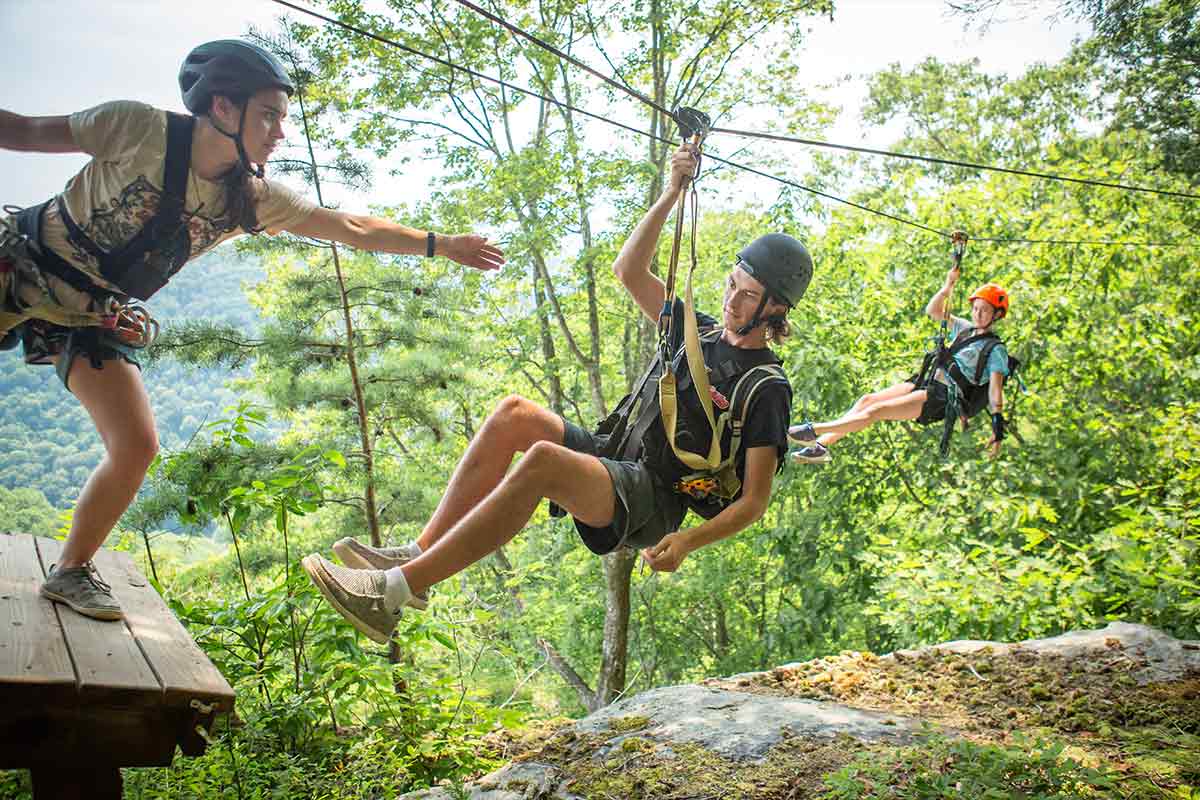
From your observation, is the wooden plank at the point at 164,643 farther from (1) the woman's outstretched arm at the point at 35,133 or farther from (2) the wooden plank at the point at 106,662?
(1) the woman's outstretched arm at the point at 35,133

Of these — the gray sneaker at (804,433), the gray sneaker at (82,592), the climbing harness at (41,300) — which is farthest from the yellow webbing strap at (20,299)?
the gray sneaker at (804,433)

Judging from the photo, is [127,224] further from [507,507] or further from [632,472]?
[632,472]

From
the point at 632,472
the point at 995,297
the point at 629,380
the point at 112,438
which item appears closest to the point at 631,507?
the point at 632,472

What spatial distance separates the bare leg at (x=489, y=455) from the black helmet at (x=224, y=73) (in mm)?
1230

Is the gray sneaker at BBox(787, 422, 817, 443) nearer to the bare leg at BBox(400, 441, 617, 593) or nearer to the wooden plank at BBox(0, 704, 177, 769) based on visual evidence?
the bare leg at BBox(400, 441, 617, 593)

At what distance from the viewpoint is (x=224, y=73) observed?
2.49 meters

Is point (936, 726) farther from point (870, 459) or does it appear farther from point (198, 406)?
point (198, 406)

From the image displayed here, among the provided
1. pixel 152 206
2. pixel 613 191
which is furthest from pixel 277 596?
pixel 613 191

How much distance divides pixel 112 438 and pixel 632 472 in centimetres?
165

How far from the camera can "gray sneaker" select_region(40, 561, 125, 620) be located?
2.80 meters

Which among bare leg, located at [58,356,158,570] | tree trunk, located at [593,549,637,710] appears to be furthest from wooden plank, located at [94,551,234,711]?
tree trunk, located at [593,549,637,710]

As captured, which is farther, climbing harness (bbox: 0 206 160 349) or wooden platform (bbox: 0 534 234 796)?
climbing harness (bbox: 0 206 160 349)

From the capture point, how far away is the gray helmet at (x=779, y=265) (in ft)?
10.0

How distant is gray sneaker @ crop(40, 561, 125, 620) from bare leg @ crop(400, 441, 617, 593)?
1102 millimetres
